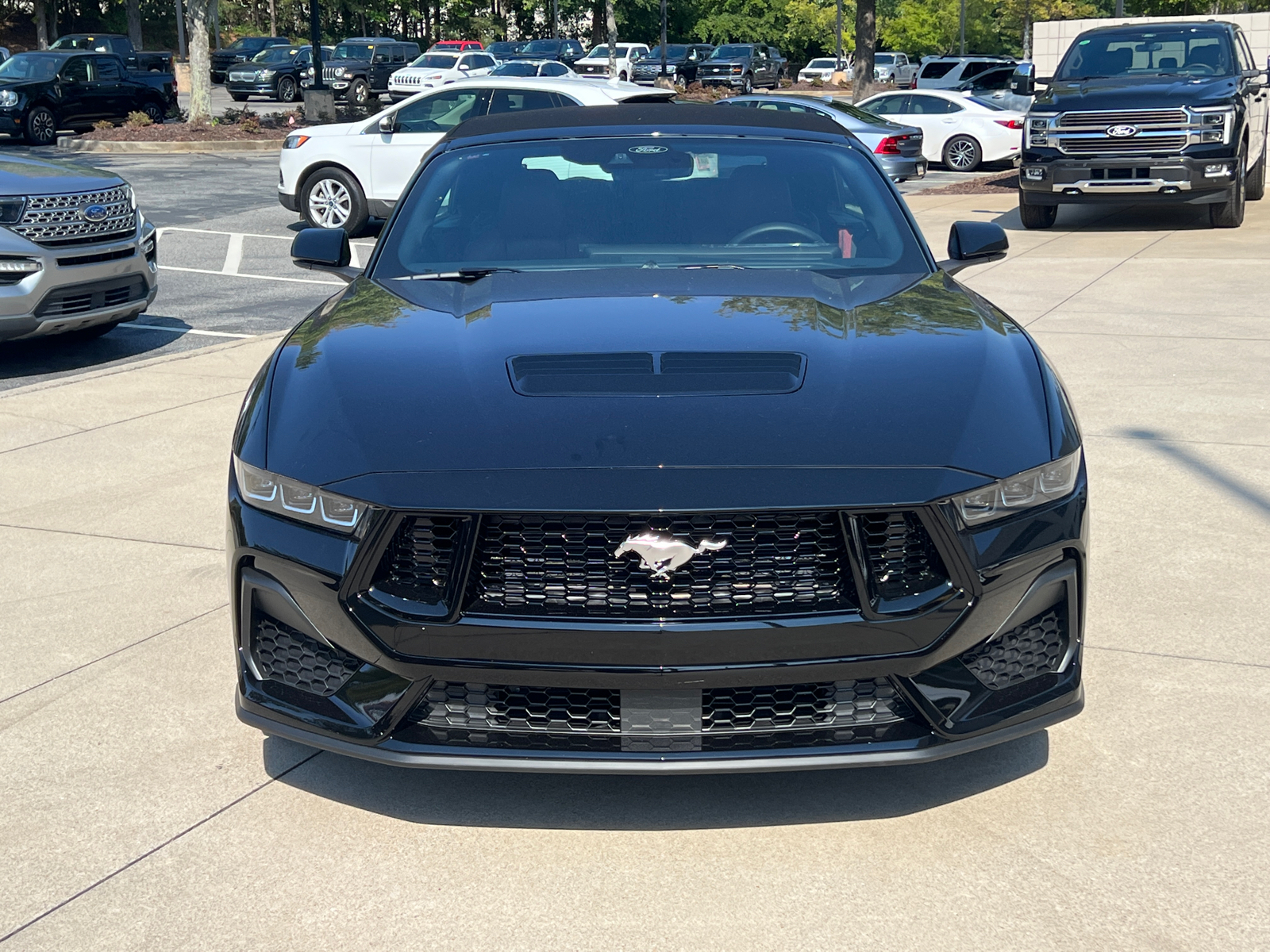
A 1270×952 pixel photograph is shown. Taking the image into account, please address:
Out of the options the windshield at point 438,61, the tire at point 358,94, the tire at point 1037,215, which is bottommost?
the tire at point 1037,215

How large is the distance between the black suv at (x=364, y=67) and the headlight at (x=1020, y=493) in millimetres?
36102

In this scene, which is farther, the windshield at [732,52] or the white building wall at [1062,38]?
the windshield at [732,52]

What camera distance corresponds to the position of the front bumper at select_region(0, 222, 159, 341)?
8.50 metres

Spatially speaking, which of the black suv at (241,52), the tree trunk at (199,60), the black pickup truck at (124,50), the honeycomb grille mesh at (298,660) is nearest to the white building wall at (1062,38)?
the tree trunk at (199,60)

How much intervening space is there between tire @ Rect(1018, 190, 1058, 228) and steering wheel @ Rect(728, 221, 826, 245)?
37.7 ft

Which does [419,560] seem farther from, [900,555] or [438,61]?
[438,61]

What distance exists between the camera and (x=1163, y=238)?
14.2m

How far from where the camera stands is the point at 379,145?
49.5 feet

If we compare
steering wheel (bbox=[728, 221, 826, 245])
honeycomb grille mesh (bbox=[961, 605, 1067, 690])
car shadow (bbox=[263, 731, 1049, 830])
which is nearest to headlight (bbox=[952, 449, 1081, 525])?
honeycomb grille mesh (bbox=[961, 605, 1067, 690])

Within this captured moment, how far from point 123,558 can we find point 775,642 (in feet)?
10.4

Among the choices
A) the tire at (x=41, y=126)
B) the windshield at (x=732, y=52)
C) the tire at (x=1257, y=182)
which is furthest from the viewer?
the windshield at (x=732, y=52)

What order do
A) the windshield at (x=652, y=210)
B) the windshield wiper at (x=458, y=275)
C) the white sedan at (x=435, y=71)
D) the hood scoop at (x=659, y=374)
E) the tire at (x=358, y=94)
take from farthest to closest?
1. the tire at (x=358, y=94)
2. the white sedan at (x=435, y=71)
3. the windshield at (x=652, y=210)
4. the windshield wiper at (x=458, y=275)
5. the hood scoop at (x=659, y=374)

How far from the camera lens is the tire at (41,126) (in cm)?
2748

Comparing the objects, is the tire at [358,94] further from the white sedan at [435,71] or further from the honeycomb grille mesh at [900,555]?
the honeycomb grille mesh at [900,555]
